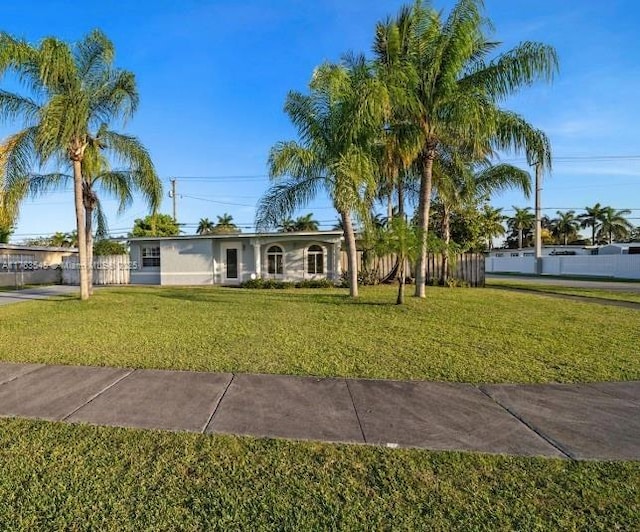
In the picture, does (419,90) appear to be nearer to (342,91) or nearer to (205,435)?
(342,91)

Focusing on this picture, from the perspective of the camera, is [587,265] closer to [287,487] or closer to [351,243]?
[351,243]

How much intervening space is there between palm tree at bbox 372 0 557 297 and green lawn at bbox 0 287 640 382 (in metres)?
3.30

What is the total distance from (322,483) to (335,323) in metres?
6.12

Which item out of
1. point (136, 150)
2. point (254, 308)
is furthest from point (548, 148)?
point (136, 150)

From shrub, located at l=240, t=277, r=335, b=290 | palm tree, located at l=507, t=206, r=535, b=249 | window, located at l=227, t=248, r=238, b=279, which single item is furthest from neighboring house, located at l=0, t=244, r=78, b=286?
palm tree, located at l=507, t=206, r=535, b=249

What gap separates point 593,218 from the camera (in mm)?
60656

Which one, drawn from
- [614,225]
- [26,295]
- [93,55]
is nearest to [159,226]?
[26,295]

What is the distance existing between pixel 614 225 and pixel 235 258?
60032 mm

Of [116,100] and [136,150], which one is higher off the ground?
[116,100]

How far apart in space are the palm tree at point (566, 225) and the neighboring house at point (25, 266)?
69957 millimetres

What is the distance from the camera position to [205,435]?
3561mm

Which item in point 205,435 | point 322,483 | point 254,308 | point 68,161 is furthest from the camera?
point 68,161

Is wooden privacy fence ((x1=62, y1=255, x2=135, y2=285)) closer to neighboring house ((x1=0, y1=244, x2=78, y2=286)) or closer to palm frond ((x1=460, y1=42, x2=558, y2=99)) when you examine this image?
neighboring house ((x1=0, y1=244, x2=78, y2=286))

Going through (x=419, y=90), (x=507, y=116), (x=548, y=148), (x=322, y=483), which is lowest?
(x=322, y=483)
